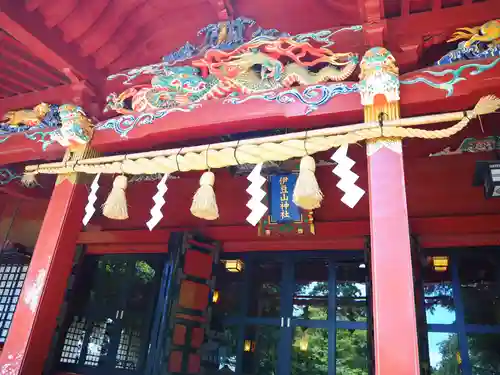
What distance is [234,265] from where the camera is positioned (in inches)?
202

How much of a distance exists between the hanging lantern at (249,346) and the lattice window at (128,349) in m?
1.46

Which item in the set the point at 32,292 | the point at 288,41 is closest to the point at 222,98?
the point at 288,41

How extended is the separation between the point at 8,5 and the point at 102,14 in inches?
32.4

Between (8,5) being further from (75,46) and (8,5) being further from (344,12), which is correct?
(344,12)

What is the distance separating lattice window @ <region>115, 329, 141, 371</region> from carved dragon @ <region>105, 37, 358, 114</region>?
3000mm

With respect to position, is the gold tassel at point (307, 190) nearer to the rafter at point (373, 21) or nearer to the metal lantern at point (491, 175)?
the rafter at point (373, 21)

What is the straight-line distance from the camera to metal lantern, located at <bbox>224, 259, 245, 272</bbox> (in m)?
5.13

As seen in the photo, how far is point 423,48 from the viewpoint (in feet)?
10.7

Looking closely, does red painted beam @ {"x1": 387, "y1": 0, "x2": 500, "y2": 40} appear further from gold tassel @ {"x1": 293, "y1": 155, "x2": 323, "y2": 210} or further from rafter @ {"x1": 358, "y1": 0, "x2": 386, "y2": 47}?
gold tassel @ {"x1": 293, "y1": 155, "x2": 323, "y2": 210}

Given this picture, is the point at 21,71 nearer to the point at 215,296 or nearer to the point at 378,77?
the point at 215,296

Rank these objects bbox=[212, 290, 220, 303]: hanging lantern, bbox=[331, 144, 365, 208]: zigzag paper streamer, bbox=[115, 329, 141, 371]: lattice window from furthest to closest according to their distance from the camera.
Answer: bbox=[115, 329, 141, 371]: lattice window, bbox=[212, 290, 220, 303]: hanging lantern, bbox=[331, 144, 365, 208]: zigzag paper streamer

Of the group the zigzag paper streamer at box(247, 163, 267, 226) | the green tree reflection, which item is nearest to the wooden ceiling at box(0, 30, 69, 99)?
the zigzag paper streamer at box(247, 163, 267, 226)

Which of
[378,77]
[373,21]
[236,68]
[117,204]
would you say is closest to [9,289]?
[117,204]

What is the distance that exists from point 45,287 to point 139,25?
2.71m
